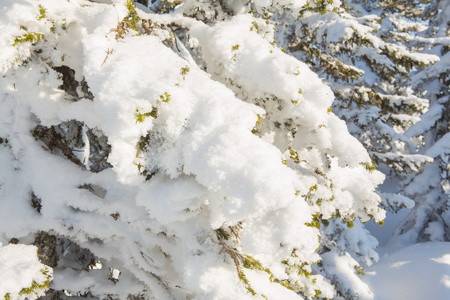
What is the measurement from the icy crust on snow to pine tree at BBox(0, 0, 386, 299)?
576mm

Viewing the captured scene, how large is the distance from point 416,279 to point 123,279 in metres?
9.38

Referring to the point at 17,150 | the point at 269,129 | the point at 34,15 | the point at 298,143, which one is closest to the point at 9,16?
the point at 34,15

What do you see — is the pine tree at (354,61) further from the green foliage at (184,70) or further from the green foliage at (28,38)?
the green foliage at (28,38)

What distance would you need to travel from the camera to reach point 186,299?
261 cm

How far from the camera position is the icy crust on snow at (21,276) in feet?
5.72

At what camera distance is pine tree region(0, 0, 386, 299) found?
5.90 ft

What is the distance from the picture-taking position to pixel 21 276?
5.83ft

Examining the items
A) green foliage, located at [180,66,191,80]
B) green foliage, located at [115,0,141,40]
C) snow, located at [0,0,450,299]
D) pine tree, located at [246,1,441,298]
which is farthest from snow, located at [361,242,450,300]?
green foliage, located at [115,0,141,40]

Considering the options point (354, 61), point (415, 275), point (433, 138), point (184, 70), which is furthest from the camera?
point (433, 138)

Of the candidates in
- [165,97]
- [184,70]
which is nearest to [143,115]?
[165,97]

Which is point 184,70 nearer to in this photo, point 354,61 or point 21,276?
point 21,276

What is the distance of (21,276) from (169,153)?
1.04 m

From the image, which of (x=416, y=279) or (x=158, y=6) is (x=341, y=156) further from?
(x=416, y=279)

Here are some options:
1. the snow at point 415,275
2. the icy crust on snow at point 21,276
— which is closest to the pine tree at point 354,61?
the snow at point 415,275
